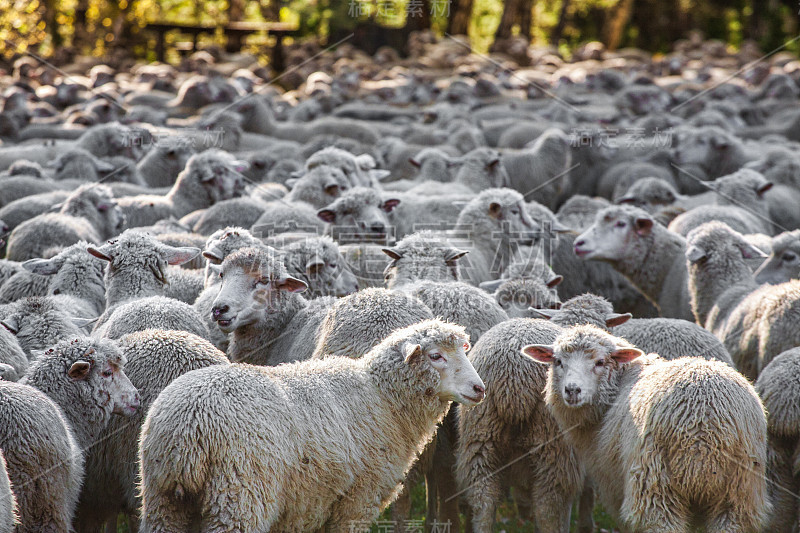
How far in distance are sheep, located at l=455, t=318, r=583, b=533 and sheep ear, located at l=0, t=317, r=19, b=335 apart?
249 centimetres

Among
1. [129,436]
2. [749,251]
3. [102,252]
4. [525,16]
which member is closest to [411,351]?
[129,436]

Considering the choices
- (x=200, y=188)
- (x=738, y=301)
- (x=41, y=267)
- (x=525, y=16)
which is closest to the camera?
(x=41, y=267)

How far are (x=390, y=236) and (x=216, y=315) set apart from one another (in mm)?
2831

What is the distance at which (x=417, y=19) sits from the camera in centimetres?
2841

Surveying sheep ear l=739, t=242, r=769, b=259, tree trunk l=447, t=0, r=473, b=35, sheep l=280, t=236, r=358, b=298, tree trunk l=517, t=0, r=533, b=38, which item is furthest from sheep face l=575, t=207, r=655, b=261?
tree trunk l=517, t=0, r=533, b=38

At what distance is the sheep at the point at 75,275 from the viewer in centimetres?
609

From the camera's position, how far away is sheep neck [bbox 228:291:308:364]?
17.6 feet

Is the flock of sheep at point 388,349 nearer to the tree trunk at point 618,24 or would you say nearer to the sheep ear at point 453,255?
the sheep ear at point 453,255

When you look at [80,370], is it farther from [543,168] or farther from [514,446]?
[543,168]

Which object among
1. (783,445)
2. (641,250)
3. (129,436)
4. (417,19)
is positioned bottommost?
(417,19)

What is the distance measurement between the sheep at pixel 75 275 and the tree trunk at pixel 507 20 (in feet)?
78.6

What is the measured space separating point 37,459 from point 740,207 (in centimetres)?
715

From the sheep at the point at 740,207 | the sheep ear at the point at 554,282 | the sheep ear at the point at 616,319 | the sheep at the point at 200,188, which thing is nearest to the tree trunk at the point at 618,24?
the sheep at the point at 740,207

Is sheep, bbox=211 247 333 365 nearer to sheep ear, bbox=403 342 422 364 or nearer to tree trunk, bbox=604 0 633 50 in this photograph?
sheep ear, bbox=403 342 422 364
